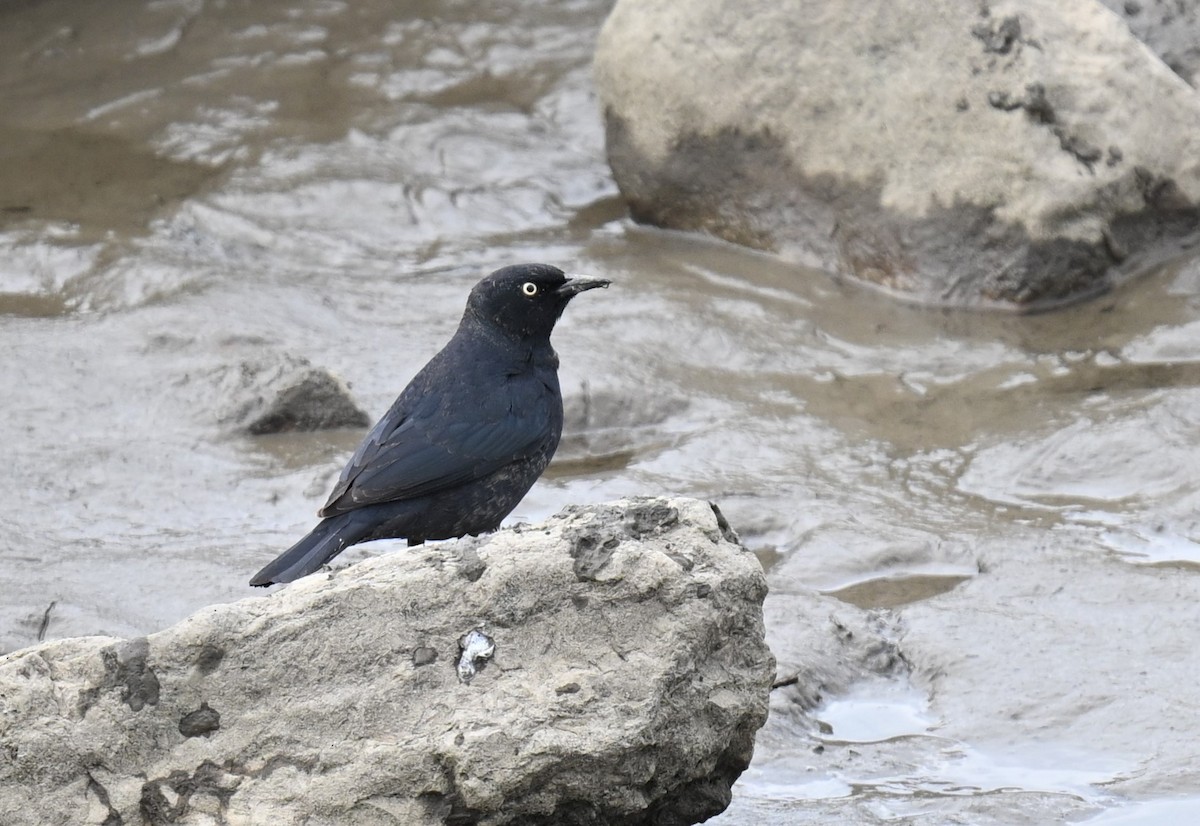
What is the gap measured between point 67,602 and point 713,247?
436cm

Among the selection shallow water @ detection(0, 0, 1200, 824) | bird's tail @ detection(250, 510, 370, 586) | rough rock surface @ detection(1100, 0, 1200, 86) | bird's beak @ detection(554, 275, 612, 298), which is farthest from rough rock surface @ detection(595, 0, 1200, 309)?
bird's tail @ detection(250, 510, 370, 586)

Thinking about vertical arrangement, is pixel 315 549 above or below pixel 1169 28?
below

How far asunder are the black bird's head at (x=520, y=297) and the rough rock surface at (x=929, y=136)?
122 inches

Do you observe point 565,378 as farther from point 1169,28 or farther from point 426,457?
point 1169,28

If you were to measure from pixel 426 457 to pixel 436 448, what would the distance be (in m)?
0.05

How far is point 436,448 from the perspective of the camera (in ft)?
16.2

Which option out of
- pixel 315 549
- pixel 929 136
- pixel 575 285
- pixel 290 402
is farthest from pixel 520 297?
pixel 929 136

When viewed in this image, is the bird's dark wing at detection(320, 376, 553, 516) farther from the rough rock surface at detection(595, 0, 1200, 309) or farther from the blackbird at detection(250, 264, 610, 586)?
the rough rock surface at detection(595, 0, 1200, 309)

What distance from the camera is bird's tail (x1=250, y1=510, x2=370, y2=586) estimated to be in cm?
446

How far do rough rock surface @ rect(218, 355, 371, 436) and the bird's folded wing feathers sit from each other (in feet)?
5.04

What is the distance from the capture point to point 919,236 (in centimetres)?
789

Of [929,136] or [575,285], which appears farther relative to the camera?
[929,136]

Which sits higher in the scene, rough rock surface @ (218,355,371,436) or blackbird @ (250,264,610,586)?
blackbird @ (250,264,610,586)

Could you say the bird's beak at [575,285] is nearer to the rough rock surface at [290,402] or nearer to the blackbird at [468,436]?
the blackbird at [468,436]
